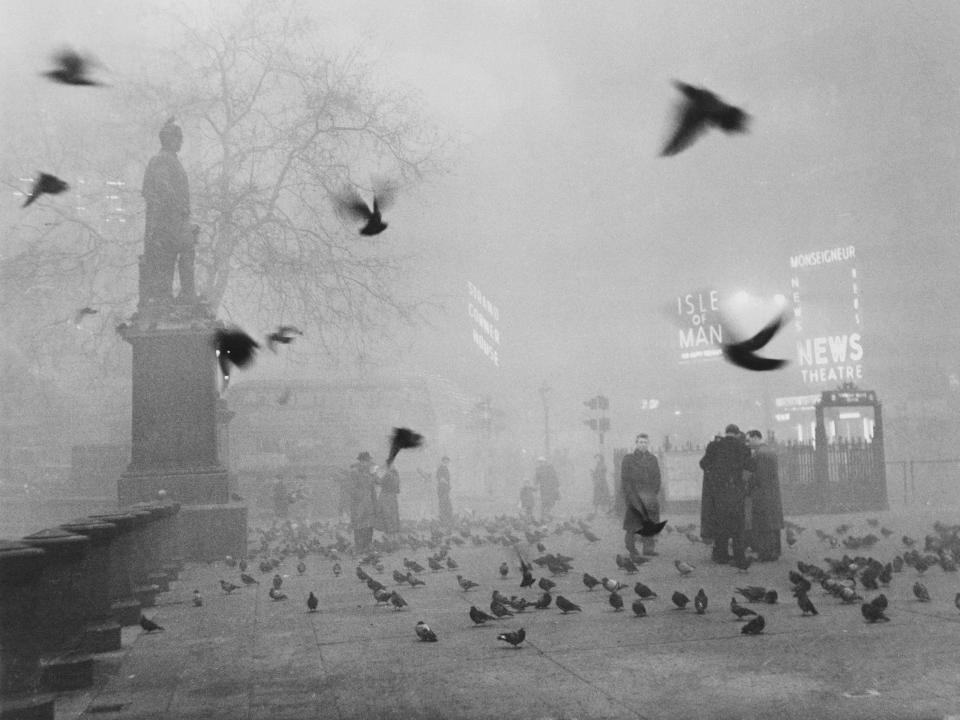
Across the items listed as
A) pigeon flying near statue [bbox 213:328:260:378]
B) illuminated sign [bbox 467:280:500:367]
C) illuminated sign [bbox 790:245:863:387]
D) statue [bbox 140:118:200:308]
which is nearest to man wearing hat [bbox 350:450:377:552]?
pigeon flying near statue [bbox 213:328:260:378]

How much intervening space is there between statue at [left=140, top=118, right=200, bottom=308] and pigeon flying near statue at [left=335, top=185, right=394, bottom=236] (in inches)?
417

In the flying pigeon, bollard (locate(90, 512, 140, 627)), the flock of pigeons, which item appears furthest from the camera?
the flying pigeon

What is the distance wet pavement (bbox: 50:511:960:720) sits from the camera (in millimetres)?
5215

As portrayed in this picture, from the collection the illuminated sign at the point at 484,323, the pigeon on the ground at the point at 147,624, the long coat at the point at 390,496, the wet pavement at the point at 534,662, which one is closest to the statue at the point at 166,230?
the long coat at the point at 390,496

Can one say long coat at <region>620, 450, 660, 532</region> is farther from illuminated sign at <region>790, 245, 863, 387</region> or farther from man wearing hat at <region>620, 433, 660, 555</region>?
illuminated sign at <region>790, 245, 863, 387</region>

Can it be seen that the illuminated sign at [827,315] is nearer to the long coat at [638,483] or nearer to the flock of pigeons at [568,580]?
the flock of pigeons at [568,580]

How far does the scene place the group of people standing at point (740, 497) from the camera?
1231cm

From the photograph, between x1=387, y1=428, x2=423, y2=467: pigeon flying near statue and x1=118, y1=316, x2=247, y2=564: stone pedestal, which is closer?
x1=118, y1=316, x2=247, y2=564: stone pedestal

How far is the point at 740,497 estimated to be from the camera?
40.2 feet

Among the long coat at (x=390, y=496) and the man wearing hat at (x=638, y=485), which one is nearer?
the man wearing hat at (x=638, y=485)

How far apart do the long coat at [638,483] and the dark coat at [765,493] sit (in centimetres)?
133

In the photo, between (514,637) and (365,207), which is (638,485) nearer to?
(514,637)

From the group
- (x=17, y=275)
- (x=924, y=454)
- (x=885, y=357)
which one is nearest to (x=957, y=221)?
(x=885, y=357)

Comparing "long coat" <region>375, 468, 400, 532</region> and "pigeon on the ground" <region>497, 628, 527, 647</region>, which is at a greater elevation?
"long coat" <region>375, 468, 400, 532</region>
